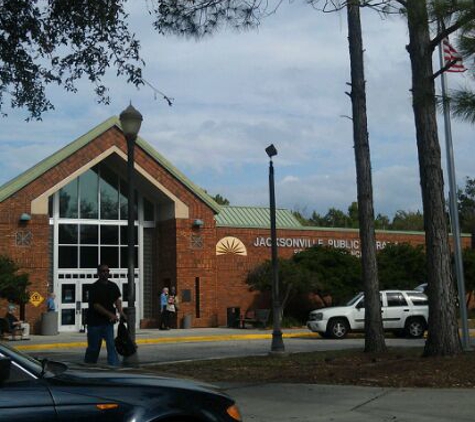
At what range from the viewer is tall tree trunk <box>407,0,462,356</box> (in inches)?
474

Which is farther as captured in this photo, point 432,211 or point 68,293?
point 68,293

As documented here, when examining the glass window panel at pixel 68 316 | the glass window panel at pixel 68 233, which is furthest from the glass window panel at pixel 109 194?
the glass window panel at pixel 68 316

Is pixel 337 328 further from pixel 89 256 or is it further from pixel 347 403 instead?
pixel 347 403

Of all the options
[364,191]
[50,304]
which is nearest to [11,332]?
[50,304]

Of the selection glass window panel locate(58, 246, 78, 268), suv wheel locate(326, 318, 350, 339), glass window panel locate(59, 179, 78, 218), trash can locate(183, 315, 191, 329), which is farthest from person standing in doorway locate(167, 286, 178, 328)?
suv wheel locate(326, 318, 350, 339)

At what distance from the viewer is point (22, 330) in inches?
984

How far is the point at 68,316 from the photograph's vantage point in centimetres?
3095

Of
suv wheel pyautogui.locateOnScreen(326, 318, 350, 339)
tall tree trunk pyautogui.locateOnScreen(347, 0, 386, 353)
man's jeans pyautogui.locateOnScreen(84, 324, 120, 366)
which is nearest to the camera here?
man's jeans pyautogui.locateOnScreen(84, 324, 120, 366)

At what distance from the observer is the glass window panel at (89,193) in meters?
32.0

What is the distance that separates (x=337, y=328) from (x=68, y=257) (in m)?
13.6

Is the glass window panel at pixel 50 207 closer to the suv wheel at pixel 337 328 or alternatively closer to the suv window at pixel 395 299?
the suv wheel at pixel 337 328

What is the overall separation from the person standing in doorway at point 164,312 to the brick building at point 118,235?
1.01 metres

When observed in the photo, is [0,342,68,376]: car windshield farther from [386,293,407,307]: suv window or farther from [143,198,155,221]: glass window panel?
[143,198,155,221]: glass window panel

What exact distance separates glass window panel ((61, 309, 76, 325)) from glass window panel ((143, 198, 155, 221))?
5880 mm
